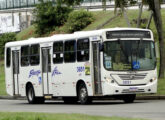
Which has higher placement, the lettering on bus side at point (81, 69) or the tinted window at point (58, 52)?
the tinted window at point (58, 52)

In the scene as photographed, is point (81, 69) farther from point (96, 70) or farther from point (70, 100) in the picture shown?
point (70, 100)

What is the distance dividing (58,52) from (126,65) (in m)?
4.17

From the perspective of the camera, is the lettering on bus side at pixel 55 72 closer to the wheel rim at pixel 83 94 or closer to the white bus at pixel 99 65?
the white bus at pixel 99 65

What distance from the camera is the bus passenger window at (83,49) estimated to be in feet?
88.8

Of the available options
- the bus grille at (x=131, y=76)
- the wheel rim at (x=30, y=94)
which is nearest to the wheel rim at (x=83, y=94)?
the bus grille at (x=131, y=76)

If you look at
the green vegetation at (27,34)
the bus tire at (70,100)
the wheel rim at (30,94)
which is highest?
the green vegetation at (27,34)

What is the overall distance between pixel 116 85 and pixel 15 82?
8.72 m

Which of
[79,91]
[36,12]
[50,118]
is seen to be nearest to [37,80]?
[79,91]

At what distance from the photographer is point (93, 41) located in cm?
2678

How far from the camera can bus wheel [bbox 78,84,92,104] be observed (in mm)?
27047

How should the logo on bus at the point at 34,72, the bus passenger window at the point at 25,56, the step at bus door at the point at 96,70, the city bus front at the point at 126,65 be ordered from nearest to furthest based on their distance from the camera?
the city bus front at the point at 126,65
the step at bus door at the point at 96,70
the logo on bus at the point at 34,72
the bus passenger window at the point at 25,56

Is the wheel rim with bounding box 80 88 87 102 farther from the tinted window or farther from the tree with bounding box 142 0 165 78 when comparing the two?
the tree with bounding box 142 0 165 78

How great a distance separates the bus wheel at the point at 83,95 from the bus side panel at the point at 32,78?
384cm

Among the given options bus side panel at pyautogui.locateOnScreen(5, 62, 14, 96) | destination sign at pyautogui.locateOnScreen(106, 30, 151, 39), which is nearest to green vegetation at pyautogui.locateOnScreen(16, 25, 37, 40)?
bus side panel at pyautogui.locateOnScreen(5, 62, 14, 96)
